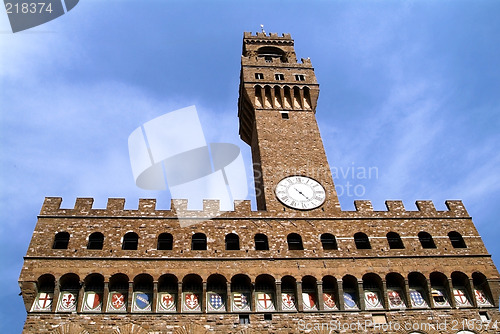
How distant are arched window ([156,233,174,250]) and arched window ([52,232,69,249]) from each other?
3834 mm

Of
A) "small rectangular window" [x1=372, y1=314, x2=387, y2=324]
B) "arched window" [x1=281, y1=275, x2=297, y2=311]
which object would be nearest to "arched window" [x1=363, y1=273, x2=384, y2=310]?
"small rectangular window" [x1=372, y1=314, x2=387, y2=324]

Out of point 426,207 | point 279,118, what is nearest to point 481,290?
point 426,207

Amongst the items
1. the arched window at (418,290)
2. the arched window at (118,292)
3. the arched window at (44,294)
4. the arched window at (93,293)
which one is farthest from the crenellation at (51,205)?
the arched window at (418,290)

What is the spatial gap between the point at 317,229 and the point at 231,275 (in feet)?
15.0

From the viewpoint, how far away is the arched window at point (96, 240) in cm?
2121

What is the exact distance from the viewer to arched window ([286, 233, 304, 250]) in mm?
22016

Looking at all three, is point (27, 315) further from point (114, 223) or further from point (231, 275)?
point (231, 275)

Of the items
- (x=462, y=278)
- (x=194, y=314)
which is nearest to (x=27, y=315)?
(x=194, y=314)

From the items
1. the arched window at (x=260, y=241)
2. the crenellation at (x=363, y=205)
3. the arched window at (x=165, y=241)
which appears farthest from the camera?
the crenellation at (x=363, y=205)

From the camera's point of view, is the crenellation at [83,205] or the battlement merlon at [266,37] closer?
the crenellation at [83,205]

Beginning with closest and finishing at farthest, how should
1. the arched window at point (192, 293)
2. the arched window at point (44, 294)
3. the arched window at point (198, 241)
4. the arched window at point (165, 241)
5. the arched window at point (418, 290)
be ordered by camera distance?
1. the arched window at point (44, 294)
2. the arched window at point (192, 293)
3. the arched window at point (418, 290)
4. the arched window at point (165, 241)
5. the arched window at point (198, 241)

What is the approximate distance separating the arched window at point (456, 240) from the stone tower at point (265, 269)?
0.15 feet

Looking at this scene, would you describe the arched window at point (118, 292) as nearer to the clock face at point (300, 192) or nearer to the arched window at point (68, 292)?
the arched window at point (68, 292)

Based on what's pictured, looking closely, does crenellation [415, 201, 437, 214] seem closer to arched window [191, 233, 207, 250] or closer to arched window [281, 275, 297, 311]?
arched window [281, 275, 297, 311]
